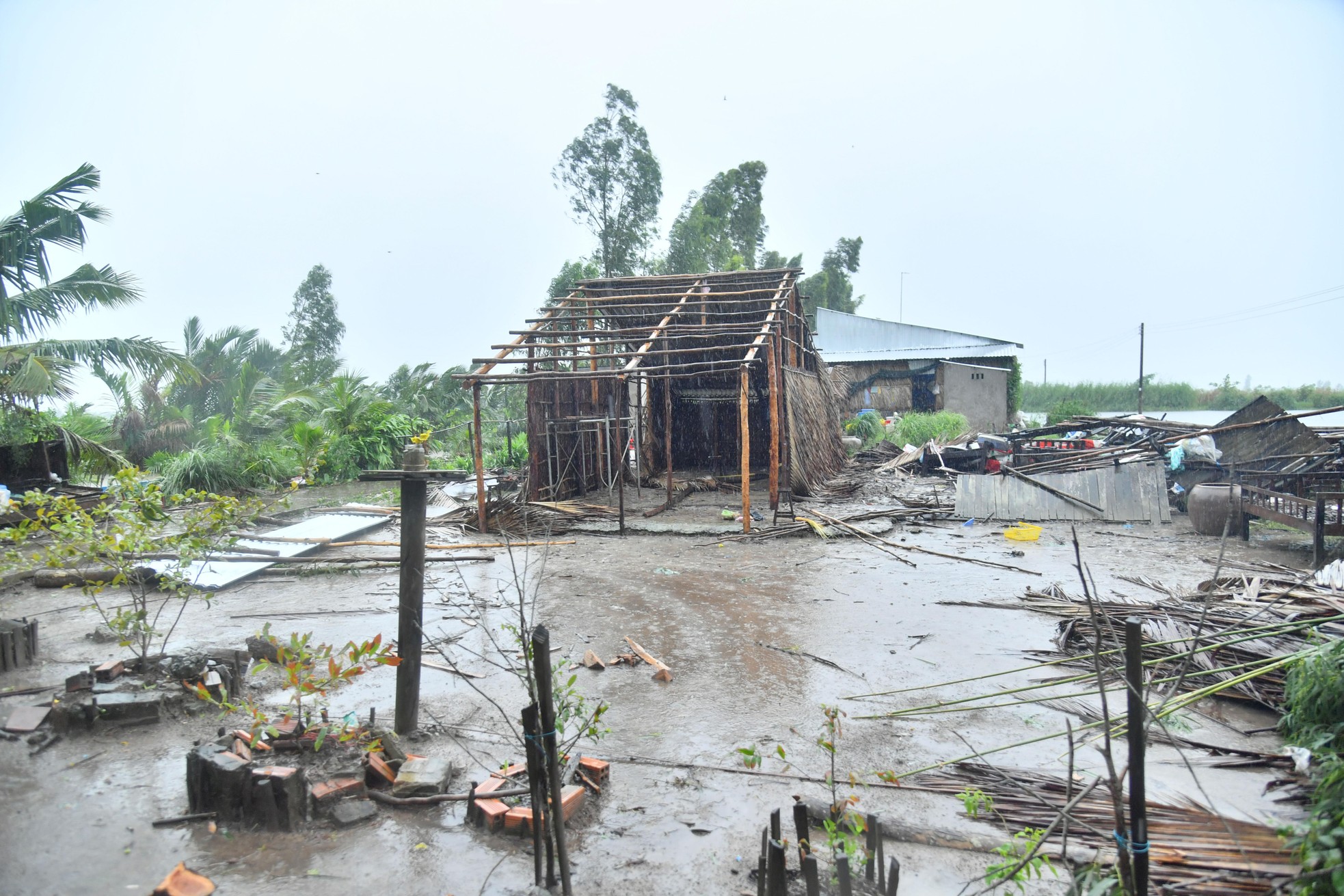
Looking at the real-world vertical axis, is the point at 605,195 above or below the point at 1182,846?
above

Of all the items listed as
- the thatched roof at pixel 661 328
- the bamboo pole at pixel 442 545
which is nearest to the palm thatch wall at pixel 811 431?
the thatched roof at pixel 661 328

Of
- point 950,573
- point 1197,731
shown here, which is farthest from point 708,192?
point 1197,731

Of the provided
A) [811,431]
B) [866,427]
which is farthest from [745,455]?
[866,427]

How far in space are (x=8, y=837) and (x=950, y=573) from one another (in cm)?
799

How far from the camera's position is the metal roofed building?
26.8 m

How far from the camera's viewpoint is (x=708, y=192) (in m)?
35.2

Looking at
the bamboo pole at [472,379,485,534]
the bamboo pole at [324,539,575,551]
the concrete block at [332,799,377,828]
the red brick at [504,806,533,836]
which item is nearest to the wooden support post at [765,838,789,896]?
the red brick at [504,806,533,836]

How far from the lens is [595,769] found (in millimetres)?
3775

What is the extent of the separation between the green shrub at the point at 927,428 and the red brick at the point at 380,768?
65.9ft

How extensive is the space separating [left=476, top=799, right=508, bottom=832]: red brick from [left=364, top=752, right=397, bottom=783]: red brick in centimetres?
54

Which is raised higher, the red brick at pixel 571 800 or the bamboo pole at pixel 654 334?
the bamboo pole at pixel 654 334

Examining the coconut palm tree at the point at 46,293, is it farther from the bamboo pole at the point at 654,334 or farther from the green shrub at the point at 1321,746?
the green shrub at the point at 1321,746

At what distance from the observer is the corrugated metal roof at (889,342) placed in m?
28.1

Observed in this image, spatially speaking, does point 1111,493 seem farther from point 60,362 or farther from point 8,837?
point 60,362
